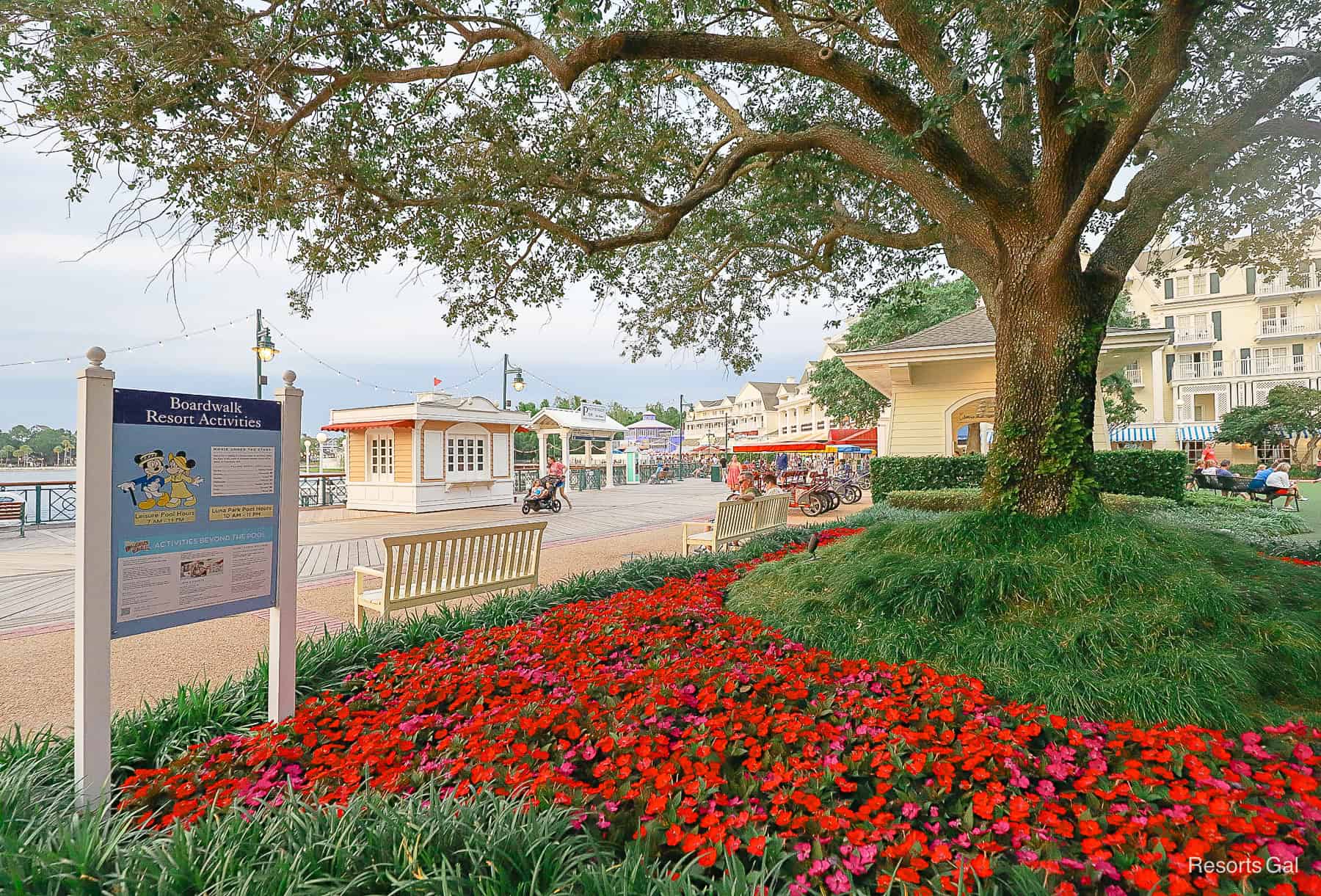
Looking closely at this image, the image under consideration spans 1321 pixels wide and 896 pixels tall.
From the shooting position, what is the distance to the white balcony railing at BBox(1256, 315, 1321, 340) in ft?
118

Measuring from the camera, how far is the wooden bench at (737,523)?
7.82m

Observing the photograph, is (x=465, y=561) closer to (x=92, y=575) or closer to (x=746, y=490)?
(x=92, y=575)

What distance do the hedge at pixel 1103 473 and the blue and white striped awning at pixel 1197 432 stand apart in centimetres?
3305

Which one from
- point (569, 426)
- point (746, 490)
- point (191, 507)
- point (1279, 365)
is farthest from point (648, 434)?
point (191, 507)

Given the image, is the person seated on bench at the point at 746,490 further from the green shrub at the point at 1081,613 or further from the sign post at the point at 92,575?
the sign post at the point at 92,575

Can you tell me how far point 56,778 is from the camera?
246cm

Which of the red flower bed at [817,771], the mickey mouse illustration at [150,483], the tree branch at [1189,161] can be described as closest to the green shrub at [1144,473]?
the tree branch at [1189,161]

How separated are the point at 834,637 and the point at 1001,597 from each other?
1.17 metres

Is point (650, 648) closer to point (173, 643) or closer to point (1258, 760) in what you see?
point (1258, 760)

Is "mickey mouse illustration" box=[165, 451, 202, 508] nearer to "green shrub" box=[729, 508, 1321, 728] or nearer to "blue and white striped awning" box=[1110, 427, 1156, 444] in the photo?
"green shrub" box=[729, 508, 1321, 728]

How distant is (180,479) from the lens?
8.59 ft

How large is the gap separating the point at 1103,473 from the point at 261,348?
815 inches

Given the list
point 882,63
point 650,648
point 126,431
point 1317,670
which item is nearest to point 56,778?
point 126,431

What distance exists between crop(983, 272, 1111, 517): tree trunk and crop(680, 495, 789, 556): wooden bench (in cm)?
345
